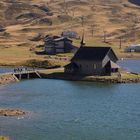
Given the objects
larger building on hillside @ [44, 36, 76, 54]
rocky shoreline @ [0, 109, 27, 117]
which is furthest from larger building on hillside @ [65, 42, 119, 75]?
larger building on hillside @ [44, 36, 76, 54]

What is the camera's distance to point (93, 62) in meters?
94.6

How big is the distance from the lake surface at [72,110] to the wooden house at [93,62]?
20.1 ft

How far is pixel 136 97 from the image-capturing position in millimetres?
73500

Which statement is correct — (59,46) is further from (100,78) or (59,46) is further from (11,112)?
(11,112)

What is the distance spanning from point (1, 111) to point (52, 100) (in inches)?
455

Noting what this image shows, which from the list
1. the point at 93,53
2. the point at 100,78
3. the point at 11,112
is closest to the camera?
the point at 11,112

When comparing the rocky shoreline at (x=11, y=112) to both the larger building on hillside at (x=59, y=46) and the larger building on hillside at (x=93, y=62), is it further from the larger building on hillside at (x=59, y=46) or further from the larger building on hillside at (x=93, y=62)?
the larger building on hillside at (x=59, y=46)

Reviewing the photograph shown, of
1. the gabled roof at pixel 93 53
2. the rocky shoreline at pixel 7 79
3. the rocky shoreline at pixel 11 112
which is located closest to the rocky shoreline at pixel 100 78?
the gabled roof at pixel 93 53

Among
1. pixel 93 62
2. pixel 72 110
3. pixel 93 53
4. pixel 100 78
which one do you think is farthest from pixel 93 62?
pixel 72 110

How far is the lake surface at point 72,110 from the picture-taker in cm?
5166

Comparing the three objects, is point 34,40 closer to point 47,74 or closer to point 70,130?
point 47,74

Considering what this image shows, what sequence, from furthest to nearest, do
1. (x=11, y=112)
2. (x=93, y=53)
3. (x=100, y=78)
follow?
1. (x=93, y=53)
2. (x=100, y=78)
3. (x=11, y=112)

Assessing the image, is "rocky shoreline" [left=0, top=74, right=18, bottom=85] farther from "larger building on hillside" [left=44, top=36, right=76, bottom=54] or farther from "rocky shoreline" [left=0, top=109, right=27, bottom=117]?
"larger building on hillside" [left=44, top=36, right=76, bottom=54]

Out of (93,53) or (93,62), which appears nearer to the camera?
(93,62)
